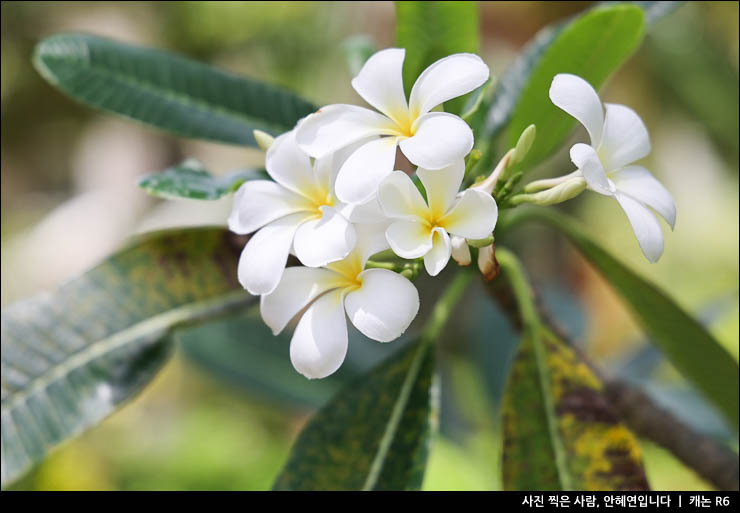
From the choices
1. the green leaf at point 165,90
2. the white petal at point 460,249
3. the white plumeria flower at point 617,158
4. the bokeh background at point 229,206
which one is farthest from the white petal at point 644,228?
the bokeh background at point 229,206

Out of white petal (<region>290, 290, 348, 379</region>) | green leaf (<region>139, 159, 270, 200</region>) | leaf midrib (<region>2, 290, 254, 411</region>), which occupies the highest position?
green leaf (<region>139, 159, 270, 200</region>)

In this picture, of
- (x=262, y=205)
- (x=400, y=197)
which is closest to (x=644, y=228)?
(x=400, y=197)

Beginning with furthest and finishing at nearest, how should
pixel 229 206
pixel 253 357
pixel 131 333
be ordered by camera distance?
pixel 229 206
pixel 253 357
pixel 131 333

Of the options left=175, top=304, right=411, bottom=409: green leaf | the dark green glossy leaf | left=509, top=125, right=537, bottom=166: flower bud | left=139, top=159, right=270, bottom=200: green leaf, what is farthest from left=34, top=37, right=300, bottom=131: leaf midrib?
left=175, top=304, right=411, bottom=409: green leaf

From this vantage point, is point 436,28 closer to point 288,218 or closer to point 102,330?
point 288,218

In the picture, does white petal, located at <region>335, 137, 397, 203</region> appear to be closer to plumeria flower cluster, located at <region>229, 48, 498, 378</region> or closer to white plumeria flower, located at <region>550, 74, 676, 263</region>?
plumeria flower cluster, located at <region>229, 48, 498, 378</region>

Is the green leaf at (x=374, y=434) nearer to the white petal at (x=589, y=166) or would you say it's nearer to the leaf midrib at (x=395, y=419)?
the leaf midrib at (x=395, y=419)

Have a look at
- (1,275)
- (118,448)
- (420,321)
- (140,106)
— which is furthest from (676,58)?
(1,275)
